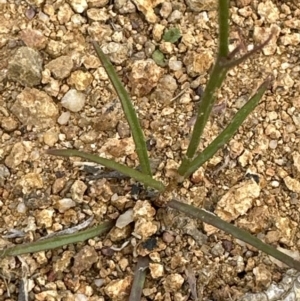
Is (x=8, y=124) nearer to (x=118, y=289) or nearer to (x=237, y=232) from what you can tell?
(x=118, y=289)

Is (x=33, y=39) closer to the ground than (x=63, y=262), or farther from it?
farther from it

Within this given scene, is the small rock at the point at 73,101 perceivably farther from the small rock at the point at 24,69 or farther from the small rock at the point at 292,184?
the small rock at the point at 292,184

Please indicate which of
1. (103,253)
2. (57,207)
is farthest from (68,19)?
(103,253)

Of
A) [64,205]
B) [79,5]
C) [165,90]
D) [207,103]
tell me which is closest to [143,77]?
[165,90]

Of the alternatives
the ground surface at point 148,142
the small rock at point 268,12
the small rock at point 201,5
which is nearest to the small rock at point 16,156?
the ground surface at point 148,142

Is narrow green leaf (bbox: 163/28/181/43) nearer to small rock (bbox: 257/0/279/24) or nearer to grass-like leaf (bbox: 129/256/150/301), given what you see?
small rock (bbox: 257/0/279/24)

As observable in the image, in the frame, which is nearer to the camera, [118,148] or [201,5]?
[118,148]

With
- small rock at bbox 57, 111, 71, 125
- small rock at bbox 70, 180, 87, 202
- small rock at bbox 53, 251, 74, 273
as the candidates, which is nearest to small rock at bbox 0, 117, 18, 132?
small rock at bbox 57, 111, 71, 125
